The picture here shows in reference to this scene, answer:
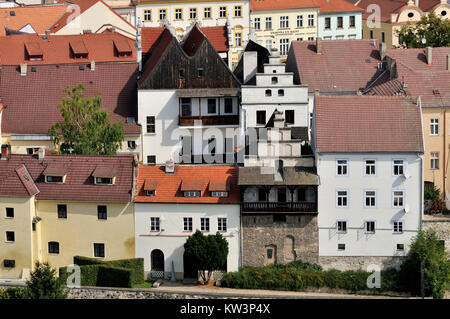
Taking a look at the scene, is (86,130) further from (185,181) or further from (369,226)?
(369,226)

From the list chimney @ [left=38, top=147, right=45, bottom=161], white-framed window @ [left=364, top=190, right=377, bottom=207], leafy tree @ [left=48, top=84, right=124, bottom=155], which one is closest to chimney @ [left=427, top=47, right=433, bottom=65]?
white-framed window @ [left=364, top=190, right=377, bottom=207]

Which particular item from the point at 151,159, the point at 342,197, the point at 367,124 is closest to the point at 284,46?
the point at 151,159

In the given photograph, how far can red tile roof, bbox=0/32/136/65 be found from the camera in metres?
96.2

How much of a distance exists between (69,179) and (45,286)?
9590mm

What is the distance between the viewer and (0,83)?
85.5 m

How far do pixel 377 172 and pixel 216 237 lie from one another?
10484 mm

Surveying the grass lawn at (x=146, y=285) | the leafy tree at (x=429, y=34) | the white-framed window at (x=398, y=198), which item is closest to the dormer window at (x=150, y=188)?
the grass lawn at (x=146, y=285)

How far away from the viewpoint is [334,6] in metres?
117

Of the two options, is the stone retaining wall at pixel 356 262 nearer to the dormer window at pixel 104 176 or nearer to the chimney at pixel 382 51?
the dormer window at pixel 104 176

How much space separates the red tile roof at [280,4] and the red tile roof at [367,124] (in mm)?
42552

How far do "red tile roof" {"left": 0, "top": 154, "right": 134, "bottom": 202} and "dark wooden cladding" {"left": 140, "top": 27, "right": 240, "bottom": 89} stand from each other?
453 inches

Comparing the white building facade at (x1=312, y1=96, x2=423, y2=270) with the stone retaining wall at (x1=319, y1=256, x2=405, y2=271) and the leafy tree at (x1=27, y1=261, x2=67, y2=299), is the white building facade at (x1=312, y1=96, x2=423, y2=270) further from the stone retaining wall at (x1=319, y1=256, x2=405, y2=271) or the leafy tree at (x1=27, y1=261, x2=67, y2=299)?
the leafy tree at (x1=27, y1=261, x2=67, y2=299)
